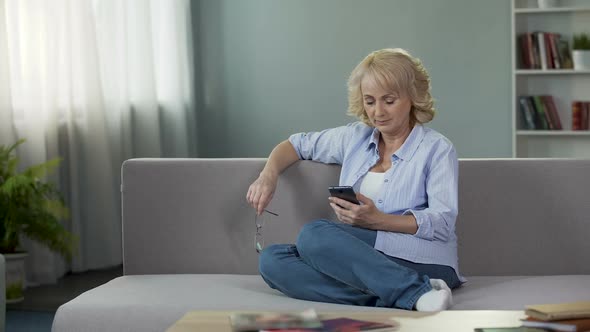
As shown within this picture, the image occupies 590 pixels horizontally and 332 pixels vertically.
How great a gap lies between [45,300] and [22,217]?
1.44 feet

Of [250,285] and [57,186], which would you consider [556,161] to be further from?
[57,186]

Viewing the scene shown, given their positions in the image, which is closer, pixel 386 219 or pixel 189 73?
pixel 386 219

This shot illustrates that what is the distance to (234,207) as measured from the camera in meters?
2.92

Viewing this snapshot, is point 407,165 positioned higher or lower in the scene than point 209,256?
higher

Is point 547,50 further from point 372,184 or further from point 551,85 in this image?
point 372,184

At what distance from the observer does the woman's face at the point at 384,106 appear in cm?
268

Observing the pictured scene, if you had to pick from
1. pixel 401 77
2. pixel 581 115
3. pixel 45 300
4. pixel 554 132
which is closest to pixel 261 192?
pixel 401 77

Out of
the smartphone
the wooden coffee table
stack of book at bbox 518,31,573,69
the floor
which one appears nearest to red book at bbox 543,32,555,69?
stack of book at bbox 518,31,573,69

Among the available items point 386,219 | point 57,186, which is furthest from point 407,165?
point 57,186

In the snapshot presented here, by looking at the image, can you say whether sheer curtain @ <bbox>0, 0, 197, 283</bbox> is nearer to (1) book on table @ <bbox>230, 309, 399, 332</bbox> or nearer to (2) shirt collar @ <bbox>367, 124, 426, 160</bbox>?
(2) shirt collar @ <bbox>367, 124, 426, 160</bbox>

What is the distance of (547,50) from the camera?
5.98 metres

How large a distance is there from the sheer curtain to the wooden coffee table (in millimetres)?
2981

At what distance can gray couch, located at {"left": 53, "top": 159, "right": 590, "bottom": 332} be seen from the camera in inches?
98.4

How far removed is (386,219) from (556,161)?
0.62 metres
